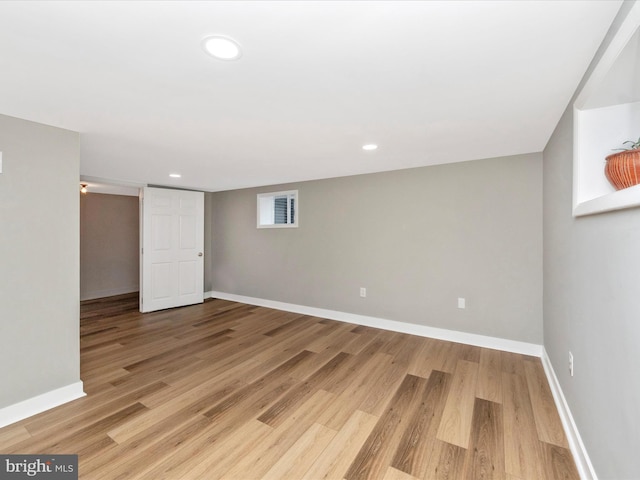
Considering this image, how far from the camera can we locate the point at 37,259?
2082 millimetres

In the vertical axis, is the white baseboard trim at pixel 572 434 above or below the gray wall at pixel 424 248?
below

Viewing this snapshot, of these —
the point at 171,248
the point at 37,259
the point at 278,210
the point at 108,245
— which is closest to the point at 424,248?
the point at 278,210

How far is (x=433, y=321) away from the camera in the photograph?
140 inches

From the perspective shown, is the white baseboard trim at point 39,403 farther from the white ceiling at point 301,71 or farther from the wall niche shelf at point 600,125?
the wall niche shelf at point 600,125

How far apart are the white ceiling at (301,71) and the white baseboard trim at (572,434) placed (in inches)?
79.2

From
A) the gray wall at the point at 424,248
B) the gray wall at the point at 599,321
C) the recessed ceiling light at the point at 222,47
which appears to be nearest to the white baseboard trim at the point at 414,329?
the gray wall at the point at 424,248

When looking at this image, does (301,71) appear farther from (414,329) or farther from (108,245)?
(108,245)

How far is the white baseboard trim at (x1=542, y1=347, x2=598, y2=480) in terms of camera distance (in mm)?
1453

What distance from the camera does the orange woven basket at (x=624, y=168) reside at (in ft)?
4.10

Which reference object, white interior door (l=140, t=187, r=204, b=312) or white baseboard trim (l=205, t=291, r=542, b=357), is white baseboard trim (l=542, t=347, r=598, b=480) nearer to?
white baseboard trim (l=205, t=291, r=542, b=357)

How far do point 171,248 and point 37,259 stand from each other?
Answer: 9.85 ft

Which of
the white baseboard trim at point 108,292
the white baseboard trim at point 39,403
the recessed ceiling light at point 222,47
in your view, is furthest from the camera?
the white baseboard trim at point 108,292

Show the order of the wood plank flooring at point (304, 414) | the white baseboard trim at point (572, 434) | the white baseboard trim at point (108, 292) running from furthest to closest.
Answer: the white baseboard trim at point (108, 292) < the wood plank flooring at point (304, 414) < the white baseboard trim at point (572, 434)

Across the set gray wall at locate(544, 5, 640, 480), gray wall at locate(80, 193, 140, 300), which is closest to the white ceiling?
gray wall at locate(544, 5, 640, 480)
